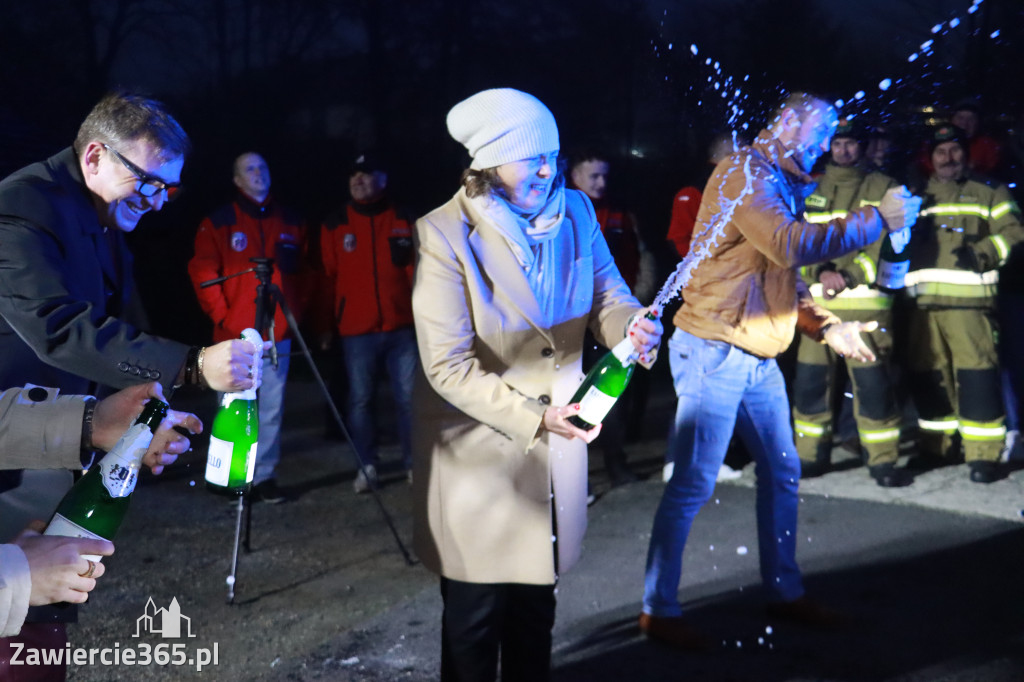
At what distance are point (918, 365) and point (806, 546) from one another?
86.2 inches

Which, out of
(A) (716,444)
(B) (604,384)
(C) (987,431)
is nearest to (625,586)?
(A) (716,444)

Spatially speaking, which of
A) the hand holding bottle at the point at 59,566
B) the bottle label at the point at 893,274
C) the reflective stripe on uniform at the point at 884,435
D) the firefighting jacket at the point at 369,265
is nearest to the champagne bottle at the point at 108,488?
the hand holding bottle at the point at 59,566

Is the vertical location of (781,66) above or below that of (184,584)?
above

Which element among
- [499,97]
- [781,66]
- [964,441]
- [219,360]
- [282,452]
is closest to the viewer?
[219,360]

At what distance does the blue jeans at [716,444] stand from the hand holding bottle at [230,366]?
1946 millimetres

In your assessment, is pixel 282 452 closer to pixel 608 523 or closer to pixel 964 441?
pixel 608 523

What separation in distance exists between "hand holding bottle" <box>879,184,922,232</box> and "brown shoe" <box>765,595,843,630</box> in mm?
1616

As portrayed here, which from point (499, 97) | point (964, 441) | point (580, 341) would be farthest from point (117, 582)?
point (964, 441)

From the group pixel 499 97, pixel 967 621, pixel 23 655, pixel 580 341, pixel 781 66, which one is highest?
pixel 781 66

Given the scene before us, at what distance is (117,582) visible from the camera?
14.9 feet

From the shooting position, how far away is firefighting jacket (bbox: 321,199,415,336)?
20.2 feet

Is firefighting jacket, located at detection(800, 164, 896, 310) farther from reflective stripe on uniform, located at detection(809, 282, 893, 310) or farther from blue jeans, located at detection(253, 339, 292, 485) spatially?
blue jeans, located at detection(253, 339, 292, 485)

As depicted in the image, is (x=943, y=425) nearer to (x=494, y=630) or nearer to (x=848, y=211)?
(x=848, y=211)

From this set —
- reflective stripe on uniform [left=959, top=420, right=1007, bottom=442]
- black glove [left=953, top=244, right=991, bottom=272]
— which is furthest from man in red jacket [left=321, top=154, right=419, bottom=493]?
reflective stripe on uniform [left=959, top=420, right=1007, bottom=442]
